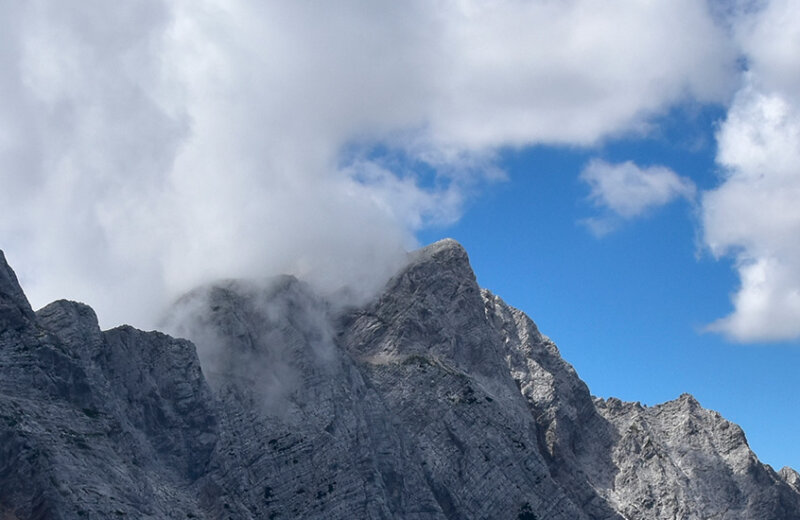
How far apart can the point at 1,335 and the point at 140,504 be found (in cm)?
3491

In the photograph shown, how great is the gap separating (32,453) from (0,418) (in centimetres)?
691

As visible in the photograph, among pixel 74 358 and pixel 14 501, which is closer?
pixel 14 501

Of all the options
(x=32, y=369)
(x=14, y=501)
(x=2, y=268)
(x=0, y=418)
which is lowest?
→ (x=14, y=501)

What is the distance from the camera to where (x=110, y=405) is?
654 ft

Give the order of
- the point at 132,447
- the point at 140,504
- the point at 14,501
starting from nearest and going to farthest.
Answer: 1. the point at 14,501
2. the point at 140,504
3. the point at 132,447

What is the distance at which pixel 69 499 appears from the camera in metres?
175

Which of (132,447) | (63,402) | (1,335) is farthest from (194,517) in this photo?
(1,335)

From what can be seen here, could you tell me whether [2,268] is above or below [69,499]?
above

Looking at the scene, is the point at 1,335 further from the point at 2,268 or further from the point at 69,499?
the point at 69,499

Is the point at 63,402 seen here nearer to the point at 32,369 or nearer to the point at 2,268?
the point at 32,369

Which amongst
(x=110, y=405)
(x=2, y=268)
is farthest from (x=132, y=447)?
(x=2, y=268)

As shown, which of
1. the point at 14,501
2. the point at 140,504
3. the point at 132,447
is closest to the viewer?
the point at 14,501

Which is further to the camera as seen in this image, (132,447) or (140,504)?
(132,447)

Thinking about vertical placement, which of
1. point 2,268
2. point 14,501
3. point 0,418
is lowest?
point 14,501
